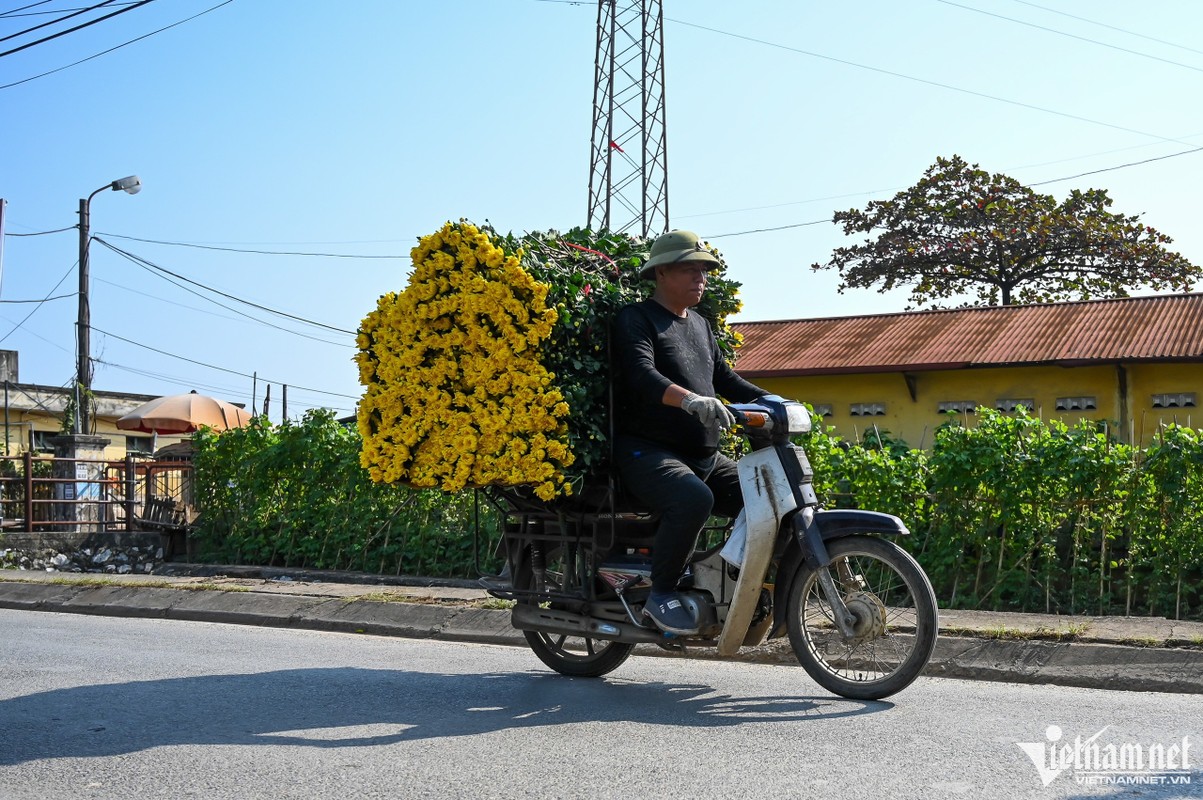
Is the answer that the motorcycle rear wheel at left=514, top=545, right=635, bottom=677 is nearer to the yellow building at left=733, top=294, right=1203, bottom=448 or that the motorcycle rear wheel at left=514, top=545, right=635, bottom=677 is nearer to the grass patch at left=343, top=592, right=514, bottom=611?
the grass patch at left=343, top=592, right=514, bottom=611

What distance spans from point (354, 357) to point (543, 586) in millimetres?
1549

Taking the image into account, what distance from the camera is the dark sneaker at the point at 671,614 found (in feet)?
18.9

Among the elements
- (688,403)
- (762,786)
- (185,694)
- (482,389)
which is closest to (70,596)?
(185,694)

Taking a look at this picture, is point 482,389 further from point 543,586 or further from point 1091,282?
point 1091,282

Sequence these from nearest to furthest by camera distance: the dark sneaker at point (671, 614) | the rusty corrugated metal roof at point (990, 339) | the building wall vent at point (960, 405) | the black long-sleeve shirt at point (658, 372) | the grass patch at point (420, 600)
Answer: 1. the dark sneaker at point (671, 614)
2. the black long-sleeve shirt at point (658, 372)
3. the grass patch at point (420, 600)
4. the rusty corrugated metal roof at point (990, 339)
5. the building wall vent at point (960, 405)

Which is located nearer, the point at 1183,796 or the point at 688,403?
the point at 1183,796

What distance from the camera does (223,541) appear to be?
15109mm

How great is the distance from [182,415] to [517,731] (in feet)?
66.0

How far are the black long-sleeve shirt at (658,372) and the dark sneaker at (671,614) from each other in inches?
29.6

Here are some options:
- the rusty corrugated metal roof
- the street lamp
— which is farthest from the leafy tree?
the street lamp

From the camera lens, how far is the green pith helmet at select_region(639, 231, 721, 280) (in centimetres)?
611

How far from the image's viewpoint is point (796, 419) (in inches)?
228

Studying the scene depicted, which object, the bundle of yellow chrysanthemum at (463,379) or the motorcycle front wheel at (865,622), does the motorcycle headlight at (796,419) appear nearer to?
the motorcycle front wheel at (865,622)

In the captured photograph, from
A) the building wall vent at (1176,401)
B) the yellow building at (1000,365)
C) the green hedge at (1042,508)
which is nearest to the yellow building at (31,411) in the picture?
the yellow building at (1000,365)
